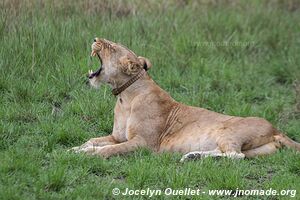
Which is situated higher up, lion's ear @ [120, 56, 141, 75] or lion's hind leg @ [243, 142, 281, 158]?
lion's ear @ [120, 56, 141, 75]

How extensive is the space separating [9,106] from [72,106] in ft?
2.31

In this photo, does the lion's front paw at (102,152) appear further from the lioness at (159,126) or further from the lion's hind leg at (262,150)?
the lion's hind leg at (262,150)

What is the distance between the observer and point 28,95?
8.29m

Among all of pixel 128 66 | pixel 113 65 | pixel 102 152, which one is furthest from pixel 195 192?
pixel 113 65

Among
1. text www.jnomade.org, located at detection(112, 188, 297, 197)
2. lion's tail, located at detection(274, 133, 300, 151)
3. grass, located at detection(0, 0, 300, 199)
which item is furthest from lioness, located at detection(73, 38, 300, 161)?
text www.jnomade.org, located at detection(112, 188, 297, 197)

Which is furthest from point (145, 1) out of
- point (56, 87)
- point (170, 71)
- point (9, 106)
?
point (9, 106)

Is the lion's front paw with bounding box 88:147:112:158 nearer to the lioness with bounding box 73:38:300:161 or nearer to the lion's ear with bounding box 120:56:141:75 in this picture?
the lioness with bounding box 73:38:300:161

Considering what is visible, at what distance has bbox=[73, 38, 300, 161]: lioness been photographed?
718 centimetres

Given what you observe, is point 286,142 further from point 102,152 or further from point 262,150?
point 102,152

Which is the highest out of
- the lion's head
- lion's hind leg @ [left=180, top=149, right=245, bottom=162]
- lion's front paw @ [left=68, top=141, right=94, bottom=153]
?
the lion's head

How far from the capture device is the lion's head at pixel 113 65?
7570 mm

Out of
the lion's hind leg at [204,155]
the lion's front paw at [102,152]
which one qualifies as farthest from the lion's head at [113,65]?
the lion's hind leg at [204,155]

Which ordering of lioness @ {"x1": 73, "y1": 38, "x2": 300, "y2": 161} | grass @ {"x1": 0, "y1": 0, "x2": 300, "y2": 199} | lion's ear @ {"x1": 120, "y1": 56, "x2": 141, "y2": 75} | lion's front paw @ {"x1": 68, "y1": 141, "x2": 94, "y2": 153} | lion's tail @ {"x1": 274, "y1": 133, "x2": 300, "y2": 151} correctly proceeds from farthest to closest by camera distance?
lion's ear @ {"x1": 120, "y1": 56, "x2": 141, "y2": 75} < lion's tail @ {"x1": 274, "y1": 133, "x2": 300, "y2": 151} < lioness @ {"x1": 73, "y1": 38, "x2": 300, "y2": 161} < lion's front paw @ {"x1": 68, "y1": 141, "x2": 94, "y2": 153} < grass @ {"x1": 0, "y1": 0, "x2": 300, "y2": 199}

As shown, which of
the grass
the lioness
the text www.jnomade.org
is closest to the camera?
the text www.jnomade.org
